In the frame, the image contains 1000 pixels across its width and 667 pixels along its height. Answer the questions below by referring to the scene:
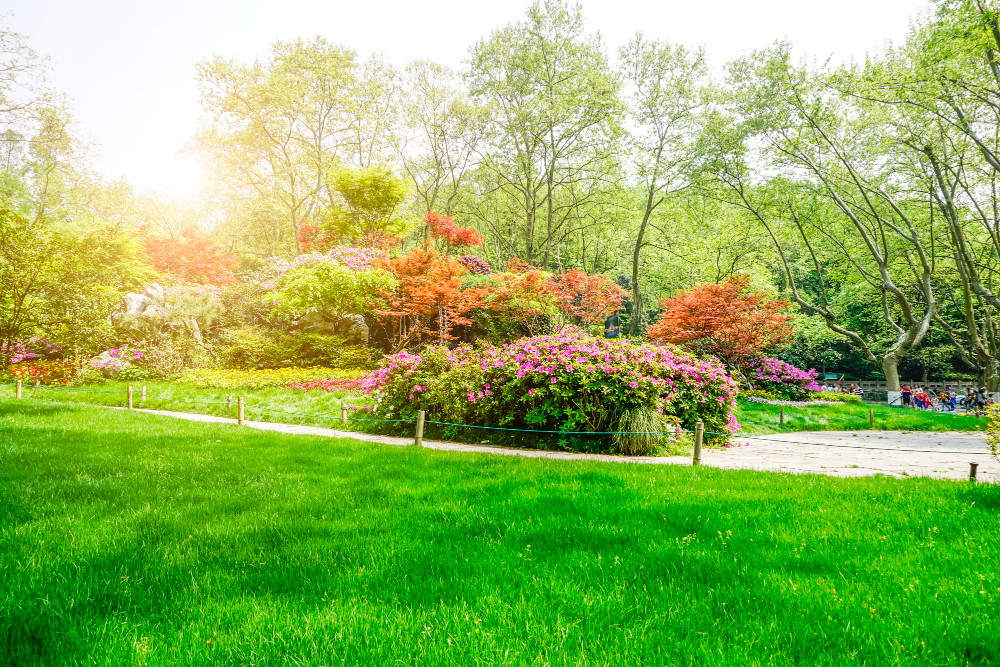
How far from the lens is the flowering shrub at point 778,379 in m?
17.3

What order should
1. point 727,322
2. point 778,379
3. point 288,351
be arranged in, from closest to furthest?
1. point 727,322
2. point 778,379
3. point 288,351

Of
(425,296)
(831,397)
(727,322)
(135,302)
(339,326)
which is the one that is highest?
(425,296)

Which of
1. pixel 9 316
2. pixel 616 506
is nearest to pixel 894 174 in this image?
pixel 616 506

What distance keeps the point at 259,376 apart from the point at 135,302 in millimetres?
6463

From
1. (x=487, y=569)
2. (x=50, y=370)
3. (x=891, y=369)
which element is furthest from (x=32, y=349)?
(x=891, y=369)

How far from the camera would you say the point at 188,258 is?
2002 cm

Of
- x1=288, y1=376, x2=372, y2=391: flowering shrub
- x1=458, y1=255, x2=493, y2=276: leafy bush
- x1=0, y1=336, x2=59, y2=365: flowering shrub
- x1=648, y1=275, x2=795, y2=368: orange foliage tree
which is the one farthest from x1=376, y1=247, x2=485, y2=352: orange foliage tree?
x1=0, y1=336, x2=59, y2=365: flowering shrub

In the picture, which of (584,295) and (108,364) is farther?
(584,295)

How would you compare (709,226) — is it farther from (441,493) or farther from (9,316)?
(9,316)

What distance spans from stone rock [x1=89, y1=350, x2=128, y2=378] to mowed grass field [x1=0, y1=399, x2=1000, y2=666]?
12.4 metres

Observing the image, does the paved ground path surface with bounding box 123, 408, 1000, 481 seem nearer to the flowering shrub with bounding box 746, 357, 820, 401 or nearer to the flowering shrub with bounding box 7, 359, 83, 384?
the flowering shrub with bounding box 746, 357, 820, 401

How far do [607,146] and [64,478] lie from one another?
2180cm

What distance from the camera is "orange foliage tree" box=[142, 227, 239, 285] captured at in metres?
19.5

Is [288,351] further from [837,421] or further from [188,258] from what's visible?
[837,421]
